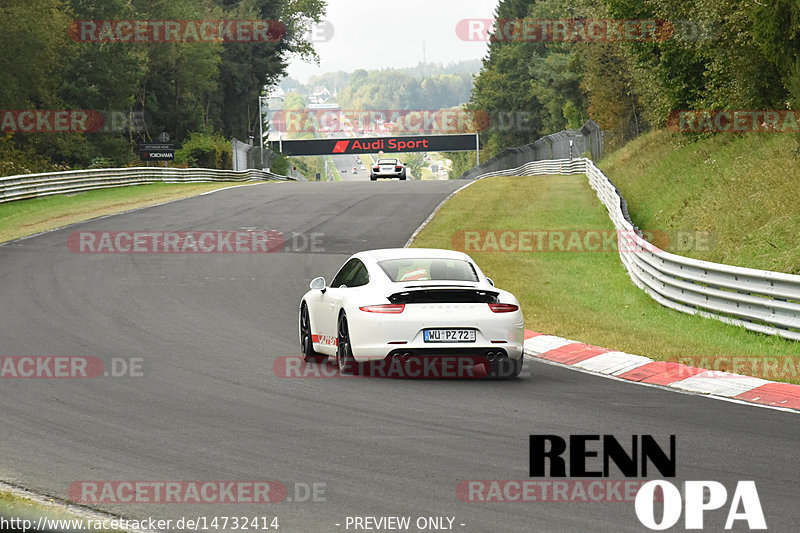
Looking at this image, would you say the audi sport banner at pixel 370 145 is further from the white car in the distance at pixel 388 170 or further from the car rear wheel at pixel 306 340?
the car rear wheel at pixel 306 340

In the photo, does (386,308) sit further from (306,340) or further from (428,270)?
(306,340)

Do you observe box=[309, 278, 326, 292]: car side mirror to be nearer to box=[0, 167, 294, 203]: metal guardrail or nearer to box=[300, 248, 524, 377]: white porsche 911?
box=[300, 248, 524, 377]: white porsche 911

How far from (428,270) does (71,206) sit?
27.0m

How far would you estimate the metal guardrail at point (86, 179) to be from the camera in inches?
1455

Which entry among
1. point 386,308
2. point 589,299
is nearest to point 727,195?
point 589,299

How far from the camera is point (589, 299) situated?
1866cm

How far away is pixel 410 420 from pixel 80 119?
6025 cm

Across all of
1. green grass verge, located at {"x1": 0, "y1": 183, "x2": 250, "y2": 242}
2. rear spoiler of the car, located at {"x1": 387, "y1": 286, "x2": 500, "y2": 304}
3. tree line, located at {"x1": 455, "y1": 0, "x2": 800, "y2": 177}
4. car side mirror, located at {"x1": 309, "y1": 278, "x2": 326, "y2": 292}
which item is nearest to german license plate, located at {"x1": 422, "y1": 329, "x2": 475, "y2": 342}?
rear spoiler of the car, located at {"x1": 387, "y1": 286, "x2": 500, "y2": 304}

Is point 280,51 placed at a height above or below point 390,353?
above

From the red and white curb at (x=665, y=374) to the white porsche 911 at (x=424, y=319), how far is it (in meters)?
1.28

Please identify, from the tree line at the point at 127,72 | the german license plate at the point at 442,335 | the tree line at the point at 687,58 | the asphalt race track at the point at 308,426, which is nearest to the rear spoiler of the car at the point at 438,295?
the german license plate at the point at 442,335

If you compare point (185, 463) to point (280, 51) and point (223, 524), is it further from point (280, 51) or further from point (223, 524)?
point (280, 51)

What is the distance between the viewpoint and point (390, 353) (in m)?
11.0

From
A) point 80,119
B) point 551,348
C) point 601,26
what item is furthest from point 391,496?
point 80,119
